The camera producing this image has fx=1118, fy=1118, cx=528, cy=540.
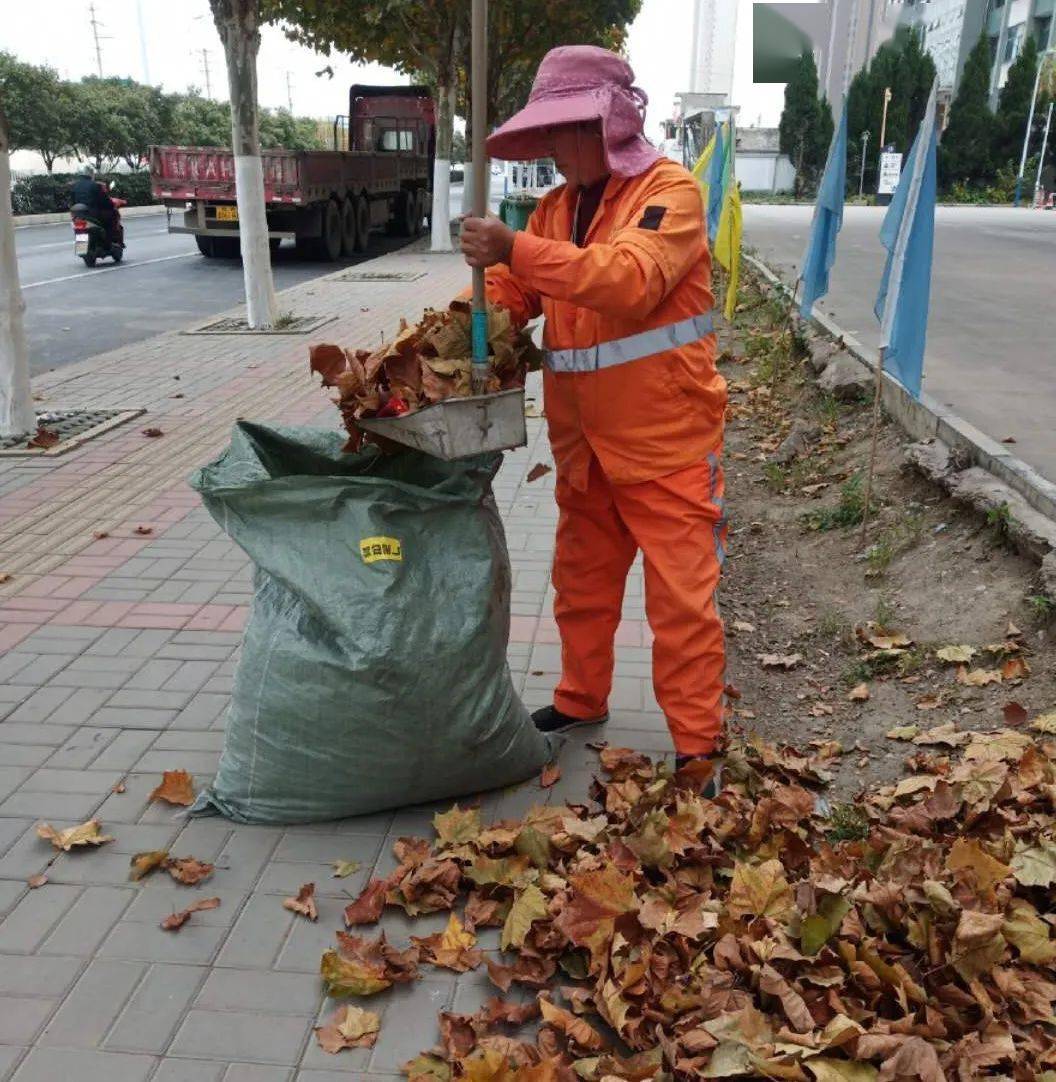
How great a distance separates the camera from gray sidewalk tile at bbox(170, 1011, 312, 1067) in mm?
2189

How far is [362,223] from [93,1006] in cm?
1985

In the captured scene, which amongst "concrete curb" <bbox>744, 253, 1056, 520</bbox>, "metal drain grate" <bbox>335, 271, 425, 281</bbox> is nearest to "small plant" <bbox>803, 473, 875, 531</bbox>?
"concrete curb" <bbox>744, 253, 1056, 520</bbox>

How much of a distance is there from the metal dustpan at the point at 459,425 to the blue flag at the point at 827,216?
4.66m

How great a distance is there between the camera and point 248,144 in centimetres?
1080

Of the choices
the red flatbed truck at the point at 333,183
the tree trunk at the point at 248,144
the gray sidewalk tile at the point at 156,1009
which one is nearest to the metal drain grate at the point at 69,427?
the tree trunk at the point at 248,144

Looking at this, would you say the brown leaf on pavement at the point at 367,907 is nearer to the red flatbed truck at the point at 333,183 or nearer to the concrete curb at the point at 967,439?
the concrete curb at the point at 967,439

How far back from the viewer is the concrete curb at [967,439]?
4402mm

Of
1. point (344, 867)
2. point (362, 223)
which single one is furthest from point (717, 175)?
point (344, 867)

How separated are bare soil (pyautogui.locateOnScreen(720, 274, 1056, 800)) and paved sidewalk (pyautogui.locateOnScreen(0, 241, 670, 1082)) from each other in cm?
52

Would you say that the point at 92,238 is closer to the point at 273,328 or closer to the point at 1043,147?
the point at 273,328

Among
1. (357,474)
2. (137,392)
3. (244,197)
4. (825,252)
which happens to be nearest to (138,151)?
(244,197)

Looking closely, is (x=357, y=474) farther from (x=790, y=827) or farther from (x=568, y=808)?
(x=790, y=827)

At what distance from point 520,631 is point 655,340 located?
5.69 feet

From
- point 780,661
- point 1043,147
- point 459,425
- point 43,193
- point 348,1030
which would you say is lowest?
point 780,661
